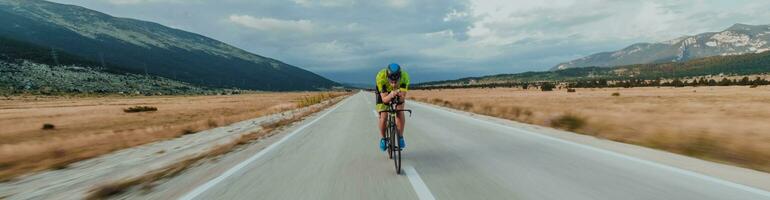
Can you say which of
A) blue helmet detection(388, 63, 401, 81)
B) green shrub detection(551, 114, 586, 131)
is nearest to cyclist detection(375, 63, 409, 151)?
blue helmet detection(388, 63, 401, 81)

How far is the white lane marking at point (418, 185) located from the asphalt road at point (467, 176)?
1 cm

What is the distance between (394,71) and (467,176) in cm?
188

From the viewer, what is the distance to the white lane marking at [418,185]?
5.56 meters

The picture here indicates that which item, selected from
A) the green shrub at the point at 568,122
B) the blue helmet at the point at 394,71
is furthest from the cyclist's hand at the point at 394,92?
the green shrub at the point at 568,122

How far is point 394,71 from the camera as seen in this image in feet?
24.2

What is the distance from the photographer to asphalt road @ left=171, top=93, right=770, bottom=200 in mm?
5602

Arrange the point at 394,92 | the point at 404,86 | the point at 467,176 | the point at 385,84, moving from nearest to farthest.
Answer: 1. the point at 467,176
2. the point at 394,92
3. the point at 404,86
4. the point at 385,84

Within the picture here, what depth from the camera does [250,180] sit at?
7.01 m

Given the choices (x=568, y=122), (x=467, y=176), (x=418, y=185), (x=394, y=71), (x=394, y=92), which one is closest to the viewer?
(x=418, y=185)

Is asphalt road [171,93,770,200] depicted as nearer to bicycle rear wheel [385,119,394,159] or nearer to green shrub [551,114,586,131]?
bicycle rear wheel [385,119,394,159]

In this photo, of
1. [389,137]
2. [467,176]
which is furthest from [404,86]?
[467,176]

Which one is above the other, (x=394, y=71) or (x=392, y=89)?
(x=394, y=71)

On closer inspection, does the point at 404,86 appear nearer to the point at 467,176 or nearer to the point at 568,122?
the point at 467,176

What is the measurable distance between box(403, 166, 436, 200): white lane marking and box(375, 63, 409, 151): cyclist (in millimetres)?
425
